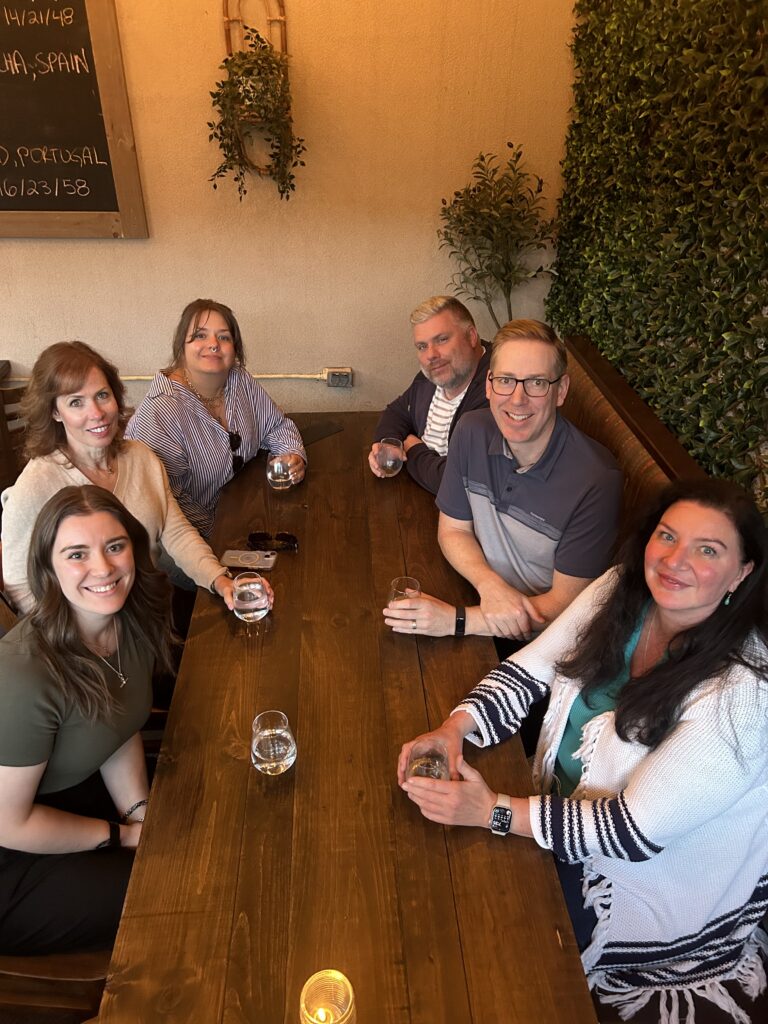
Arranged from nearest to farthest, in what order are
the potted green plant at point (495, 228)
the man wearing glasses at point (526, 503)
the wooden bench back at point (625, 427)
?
the man wearing glasses at point (526, 503) < the wooden bench back at point (625, 427) < the potted green plant at point (495, 228)

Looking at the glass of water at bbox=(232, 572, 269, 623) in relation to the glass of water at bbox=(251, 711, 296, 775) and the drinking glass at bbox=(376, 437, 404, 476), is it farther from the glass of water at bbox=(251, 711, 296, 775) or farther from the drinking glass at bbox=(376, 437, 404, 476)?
the drinking glass at bbox=(376, 437, 404, 476)

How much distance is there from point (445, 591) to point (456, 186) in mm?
2638

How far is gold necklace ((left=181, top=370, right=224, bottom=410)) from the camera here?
249 centimetres

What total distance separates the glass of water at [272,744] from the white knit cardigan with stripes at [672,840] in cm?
35

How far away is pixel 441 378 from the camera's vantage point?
252 cm

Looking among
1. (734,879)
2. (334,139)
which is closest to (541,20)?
(334,139)

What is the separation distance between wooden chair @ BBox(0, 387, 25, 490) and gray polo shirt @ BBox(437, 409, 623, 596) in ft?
6.63

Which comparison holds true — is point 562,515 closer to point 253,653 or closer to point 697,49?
point 253,653

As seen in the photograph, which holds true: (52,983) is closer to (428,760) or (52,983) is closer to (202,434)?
(428,760)

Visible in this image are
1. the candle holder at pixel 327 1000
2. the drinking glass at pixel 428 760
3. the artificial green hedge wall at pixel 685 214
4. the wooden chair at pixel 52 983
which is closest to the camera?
the candle holder at pixel 327 1000

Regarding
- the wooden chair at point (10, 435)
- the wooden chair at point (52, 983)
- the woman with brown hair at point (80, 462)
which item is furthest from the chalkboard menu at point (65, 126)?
the wooden chair at point (52, 983)

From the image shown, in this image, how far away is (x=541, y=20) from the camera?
339cm

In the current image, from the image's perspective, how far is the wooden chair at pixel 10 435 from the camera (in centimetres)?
302

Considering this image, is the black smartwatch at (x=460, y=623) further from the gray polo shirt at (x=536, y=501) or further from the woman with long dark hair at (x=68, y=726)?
the woman with long dark hair at (x=68, y=726)
